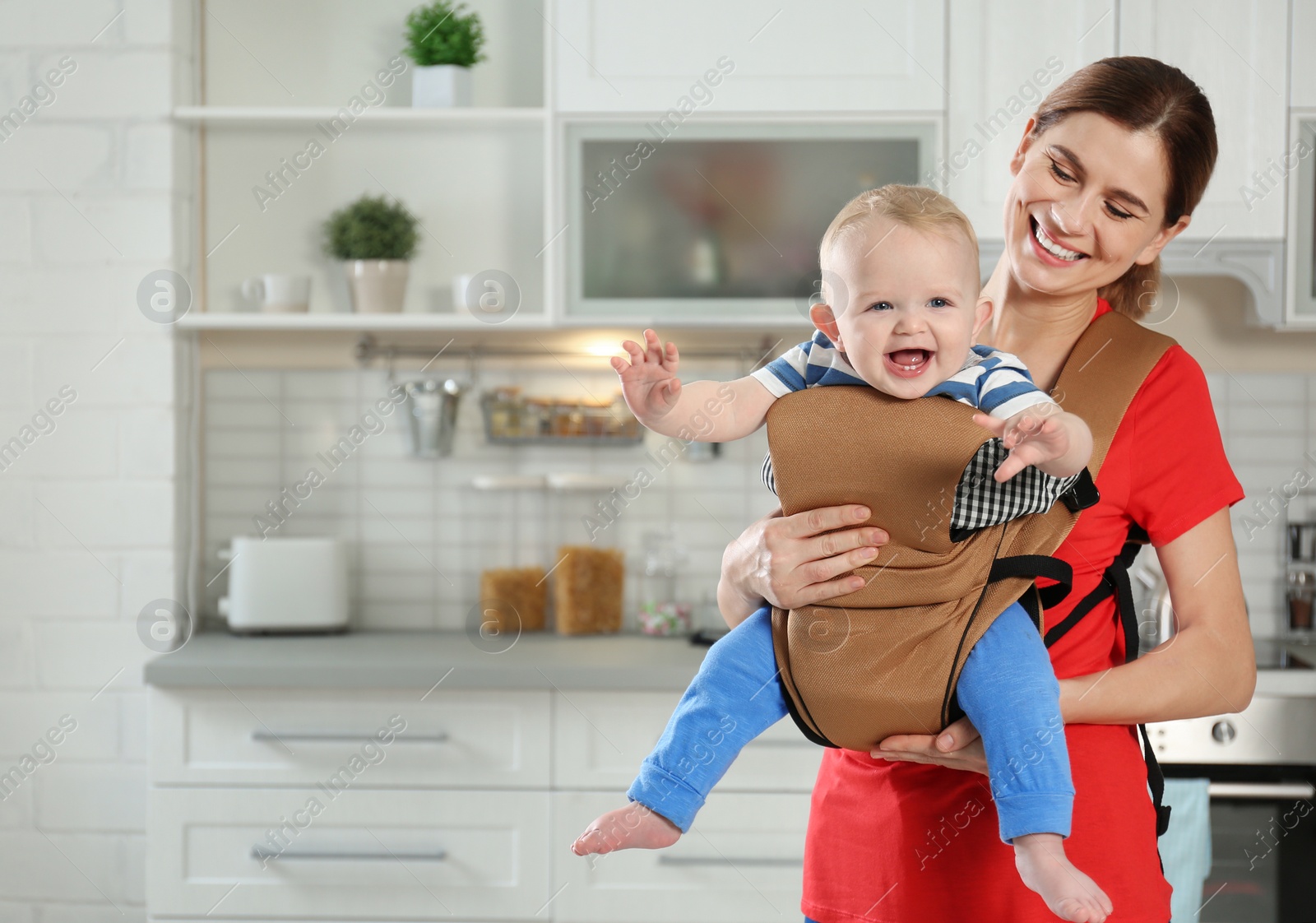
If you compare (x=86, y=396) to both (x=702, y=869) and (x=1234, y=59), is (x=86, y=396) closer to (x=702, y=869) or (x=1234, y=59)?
(x=702, y=869)

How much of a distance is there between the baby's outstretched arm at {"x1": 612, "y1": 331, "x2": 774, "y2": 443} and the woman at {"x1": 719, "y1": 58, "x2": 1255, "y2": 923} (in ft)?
0.37

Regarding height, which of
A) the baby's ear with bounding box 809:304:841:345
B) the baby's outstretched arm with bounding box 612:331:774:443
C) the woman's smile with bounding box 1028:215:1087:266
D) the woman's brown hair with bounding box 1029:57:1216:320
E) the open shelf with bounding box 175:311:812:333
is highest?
the woman's brown hair with bounding box 1029:57:1216:320

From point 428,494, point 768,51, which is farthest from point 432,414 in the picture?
point 768,51

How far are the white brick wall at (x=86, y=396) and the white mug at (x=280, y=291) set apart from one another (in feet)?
0.61

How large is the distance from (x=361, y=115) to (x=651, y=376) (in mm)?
1704

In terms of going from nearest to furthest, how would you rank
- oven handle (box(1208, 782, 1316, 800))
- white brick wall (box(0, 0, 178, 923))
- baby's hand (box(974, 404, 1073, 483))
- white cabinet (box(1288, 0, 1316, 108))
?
1. baby's hand (box(974, 404, 1073, 483))
2. oven handle (box(1208, 782, 1316, 800))
3. white cabinet (box(1288, 0, 1316, 108))
4. white brick wall (box(0, 0, 178, 923))

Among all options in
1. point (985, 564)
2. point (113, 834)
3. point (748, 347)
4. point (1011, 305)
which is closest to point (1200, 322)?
point (748, 347)

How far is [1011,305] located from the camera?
1.11 meters

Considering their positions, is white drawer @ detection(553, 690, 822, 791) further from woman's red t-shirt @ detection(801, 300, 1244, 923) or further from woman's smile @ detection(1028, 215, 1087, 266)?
woman's smile @ detection(1028, 215, 1087, 266)

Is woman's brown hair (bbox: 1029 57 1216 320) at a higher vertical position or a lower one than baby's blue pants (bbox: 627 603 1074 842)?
higher

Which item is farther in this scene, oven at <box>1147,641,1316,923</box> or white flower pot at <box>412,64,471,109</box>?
white flower pot at <box>412,64,471,109</box>

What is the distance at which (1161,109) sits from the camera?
0.96 m

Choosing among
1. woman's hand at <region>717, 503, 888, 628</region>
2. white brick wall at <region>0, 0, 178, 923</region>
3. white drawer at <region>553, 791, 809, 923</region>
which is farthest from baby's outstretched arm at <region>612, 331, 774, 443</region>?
white brick wall at <region>0, 0, 178, 923</region>

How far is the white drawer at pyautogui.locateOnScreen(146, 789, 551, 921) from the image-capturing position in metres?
2.07
